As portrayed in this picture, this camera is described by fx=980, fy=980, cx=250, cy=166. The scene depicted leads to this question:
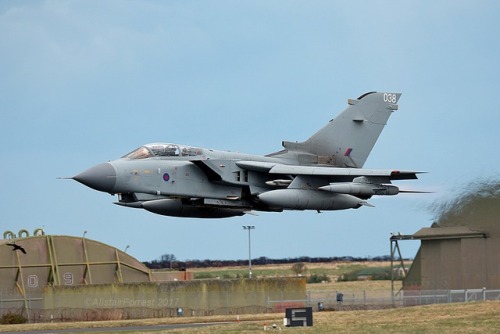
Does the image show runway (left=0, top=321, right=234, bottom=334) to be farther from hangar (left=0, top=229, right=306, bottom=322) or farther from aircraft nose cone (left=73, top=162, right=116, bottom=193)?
hangar (left=0, top=229, right=306, bottom=322)

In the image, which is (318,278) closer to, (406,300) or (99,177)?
(406,300)

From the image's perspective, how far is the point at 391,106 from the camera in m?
44.7

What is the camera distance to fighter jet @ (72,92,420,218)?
122 feet

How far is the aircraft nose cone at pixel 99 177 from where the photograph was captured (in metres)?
36.4

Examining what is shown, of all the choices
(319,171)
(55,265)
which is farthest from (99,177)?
(55,265)

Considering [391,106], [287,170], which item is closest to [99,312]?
[287,170]

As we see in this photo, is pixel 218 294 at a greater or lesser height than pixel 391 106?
lesser

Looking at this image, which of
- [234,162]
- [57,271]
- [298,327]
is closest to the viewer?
[298,327]

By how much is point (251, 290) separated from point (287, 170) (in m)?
6.70

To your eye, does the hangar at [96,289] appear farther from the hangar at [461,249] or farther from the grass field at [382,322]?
the hangar at [461,249]

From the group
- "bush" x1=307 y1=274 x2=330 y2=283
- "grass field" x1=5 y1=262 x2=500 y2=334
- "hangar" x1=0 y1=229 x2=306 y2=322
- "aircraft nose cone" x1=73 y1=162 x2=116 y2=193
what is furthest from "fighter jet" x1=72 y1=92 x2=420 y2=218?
"bush" x1=307 y1=274 x2=330 y2=283

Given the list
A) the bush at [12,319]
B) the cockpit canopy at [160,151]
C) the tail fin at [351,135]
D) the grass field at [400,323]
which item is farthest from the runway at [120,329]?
the tail fin at [351,135]

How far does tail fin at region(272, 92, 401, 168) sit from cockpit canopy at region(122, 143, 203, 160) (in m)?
5.06

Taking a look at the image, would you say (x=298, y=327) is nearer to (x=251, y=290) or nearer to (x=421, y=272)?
(x=251, y=290)
